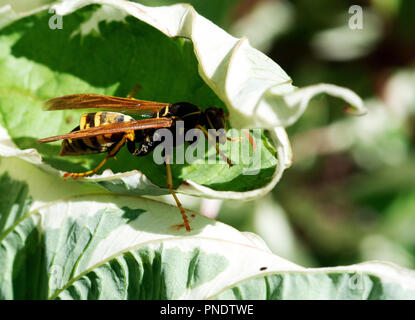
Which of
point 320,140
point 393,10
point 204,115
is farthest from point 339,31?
point 204,115

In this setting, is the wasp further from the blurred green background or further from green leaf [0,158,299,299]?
the blurred green background

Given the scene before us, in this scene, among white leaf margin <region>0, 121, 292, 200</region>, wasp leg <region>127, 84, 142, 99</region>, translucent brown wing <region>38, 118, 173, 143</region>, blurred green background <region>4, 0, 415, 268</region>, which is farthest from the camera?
blurred green background <region>4, 0, 415, 268</region>

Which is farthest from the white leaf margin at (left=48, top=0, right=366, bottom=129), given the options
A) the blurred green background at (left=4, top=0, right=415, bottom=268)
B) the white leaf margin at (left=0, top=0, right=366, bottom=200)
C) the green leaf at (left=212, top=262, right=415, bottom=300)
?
the blurred green background at (left=4, top=0, right=415, bottom=268)

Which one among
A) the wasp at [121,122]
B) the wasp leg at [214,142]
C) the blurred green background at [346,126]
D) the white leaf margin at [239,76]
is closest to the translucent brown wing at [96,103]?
the wasp at [121,122]

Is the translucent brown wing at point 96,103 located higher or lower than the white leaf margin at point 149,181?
higher

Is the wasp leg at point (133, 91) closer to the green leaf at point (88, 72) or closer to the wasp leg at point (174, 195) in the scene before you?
the green leaf at point (88, 72)

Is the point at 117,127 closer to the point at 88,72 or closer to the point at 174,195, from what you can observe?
the point at 88,72
